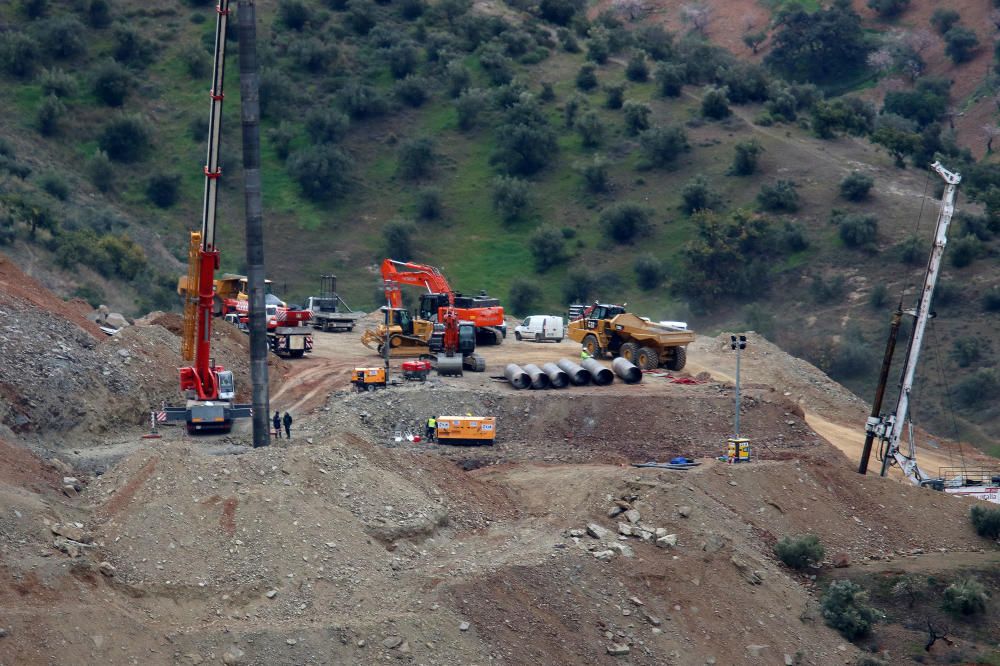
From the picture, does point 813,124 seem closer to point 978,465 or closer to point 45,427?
point 978,465

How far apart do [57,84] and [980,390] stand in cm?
5818

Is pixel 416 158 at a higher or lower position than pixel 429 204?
higher

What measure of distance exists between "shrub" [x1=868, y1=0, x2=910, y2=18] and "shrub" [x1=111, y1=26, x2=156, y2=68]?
65.5 meters

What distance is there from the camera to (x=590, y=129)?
88750mm

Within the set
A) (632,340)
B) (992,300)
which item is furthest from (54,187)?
(992,300)

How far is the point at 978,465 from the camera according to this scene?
5106cm

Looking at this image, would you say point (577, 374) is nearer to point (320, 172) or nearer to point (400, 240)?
point (400, 240)

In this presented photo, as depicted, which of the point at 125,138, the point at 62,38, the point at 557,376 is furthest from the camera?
the point at 62,38

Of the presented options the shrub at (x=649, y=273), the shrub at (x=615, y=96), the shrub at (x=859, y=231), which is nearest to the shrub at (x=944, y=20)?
the shrub at (x=615, y=96)

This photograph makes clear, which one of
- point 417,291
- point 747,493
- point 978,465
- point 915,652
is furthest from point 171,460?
point 417,291

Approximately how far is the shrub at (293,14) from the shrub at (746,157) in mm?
33124

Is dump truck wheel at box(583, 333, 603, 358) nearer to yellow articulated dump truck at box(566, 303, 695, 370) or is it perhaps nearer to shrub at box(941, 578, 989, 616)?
yellow articulated dump truck at box(566, 303, 695, 370)

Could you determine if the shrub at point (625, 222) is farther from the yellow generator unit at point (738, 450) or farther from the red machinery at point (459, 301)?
the yellow generator unit at point (738, 450)

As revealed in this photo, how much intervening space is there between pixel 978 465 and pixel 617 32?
5923 centimetres
